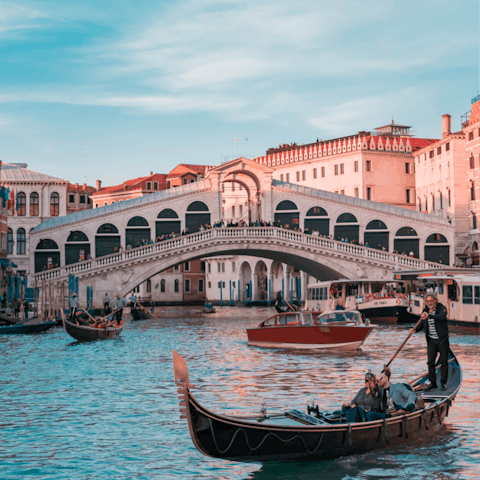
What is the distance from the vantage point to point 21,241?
55656 millimetres

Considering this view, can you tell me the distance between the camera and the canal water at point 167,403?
956 cm

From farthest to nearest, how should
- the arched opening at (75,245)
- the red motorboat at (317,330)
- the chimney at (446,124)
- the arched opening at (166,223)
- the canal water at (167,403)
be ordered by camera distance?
1. the chimney at (446,124)
2. the arched opening at (166,223)
3. the arched opening at (75,245)
4. the red motorboat at (317,330)
5. the canal water at (167,403)

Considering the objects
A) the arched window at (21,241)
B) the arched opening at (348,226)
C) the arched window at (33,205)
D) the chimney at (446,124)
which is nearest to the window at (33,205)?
the arched window at (33,205)

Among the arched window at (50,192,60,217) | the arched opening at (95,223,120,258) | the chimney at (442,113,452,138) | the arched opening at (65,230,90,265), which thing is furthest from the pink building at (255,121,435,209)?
the arched opening at (65,230,90,265)

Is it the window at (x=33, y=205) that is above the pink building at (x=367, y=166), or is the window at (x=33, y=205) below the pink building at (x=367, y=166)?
below

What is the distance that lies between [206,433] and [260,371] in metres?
9.26

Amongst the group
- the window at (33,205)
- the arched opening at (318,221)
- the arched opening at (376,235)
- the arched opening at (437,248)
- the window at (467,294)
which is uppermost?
the window at (33,205)

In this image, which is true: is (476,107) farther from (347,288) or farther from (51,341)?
(51,341)

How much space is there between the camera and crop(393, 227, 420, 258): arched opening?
156 ft

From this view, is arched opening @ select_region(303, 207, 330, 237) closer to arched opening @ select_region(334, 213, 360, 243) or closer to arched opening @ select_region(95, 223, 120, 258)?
arched opening @ select_region(334, 213, 360, 243)

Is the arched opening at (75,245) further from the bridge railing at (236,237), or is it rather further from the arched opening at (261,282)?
the arched opening at (261,282)

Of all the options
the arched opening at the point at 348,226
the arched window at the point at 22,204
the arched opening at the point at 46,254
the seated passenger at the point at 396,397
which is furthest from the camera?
the arched window at the point at 22,204

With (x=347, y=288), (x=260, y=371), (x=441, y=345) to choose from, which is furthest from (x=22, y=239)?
(x=441, y=345)

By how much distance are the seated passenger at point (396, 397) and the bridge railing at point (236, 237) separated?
3148 cm
